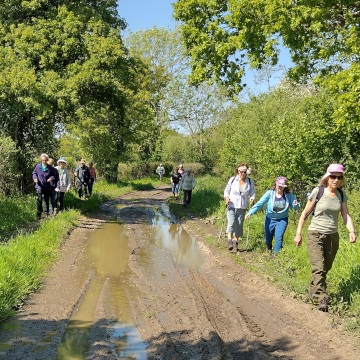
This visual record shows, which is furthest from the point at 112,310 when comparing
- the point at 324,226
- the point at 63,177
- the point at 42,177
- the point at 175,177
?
the point at 175,177

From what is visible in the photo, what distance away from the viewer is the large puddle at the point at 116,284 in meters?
5.05

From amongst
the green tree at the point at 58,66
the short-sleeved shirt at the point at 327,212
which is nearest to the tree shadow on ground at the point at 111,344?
the short-sleeved shirt at the point at 327,212

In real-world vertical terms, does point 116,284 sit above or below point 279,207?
below

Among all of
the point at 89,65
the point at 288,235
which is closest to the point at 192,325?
the point at 288,235

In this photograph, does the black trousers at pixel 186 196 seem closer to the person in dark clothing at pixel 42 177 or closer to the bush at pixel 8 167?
the bush at pixel 8 167

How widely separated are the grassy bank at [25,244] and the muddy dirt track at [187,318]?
0.23 metres

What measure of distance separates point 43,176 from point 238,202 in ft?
20.8

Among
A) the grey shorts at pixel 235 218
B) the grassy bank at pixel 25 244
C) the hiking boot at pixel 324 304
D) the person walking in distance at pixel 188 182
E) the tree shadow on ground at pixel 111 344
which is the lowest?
the tree shadow on ground at pixel 111 344

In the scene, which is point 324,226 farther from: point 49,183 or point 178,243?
point 49,183

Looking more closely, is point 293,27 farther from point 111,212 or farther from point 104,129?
point 104,129

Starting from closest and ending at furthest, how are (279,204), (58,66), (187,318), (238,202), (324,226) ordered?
(187,318), (324,226), (279,204), (238,202), (58,66)

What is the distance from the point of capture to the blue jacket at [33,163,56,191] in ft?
42.5

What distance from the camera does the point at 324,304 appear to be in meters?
6.17

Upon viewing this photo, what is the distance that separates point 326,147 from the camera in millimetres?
13391
